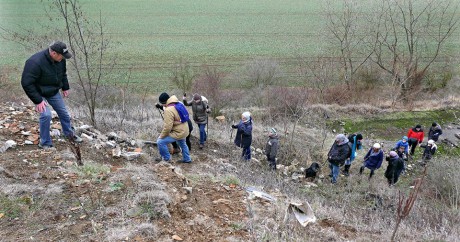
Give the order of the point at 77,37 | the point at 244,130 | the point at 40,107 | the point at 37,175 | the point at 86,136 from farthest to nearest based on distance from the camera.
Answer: the point at 77,37
the point at 244,130
the point at 86,136
the point at 40,107
the point at 37,175

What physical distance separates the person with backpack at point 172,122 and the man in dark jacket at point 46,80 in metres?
1.65

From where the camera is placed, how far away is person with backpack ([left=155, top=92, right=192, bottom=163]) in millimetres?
6250

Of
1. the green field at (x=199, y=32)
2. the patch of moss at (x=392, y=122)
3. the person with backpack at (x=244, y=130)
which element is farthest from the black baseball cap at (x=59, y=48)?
the green field at (x=199, y=32)

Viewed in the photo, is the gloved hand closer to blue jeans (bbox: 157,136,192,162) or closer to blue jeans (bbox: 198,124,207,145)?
blue jeans (bbox: 157,136,192,162)

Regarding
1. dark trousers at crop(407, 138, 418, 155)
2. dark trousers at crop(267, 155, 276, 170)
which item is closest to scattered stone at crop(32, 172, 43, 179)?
dark trousers at crop(267, 155, 276, 170)

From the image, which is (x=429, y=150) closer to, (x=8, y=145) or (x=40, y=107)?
(x=40, y=107)

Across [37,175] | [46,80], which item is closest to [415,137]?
[46,80]

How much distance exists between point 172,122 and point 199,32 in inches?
1237

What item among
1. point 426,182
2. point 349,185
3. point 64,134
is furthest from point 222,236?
point 426,182

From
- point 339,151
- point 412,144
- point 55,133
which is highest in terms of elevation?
point 55,133

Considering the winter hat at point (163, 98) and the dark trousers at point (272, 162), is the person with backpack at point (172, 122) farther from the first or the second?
the dark trousers at point (272, 162)

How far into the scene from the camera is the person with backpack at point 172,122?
20.5 ft

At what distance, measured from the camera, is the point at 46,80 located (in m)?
5.39

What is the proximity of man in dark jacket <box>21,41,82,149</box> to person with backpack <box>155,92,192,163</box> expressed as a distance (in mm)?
1654
